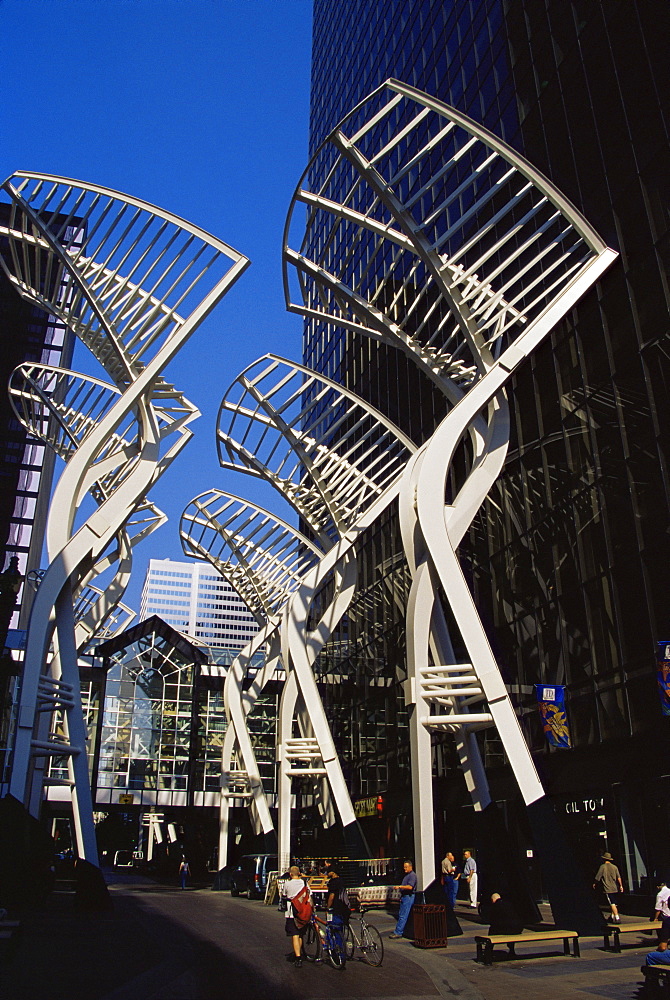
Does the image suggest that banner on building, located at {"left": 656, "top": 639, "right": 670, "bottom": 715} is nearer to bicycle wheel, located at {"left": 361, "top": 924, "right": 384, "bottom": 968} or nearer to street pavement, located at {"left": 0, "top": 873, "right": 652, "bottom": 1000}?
street pavement, located at {"left": 0, "top": 873, "right": 652, "bottom": 1000}

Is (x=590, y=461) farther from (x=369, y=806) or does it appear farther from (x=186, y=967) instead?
(x=369, y=806)

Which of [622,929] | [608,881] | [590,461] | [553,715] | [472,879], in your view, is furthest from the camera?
[472,879]

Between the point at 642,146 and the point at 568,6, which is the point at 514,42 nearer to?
the point at 568,6

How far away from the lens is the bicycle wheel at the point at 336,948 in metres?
11.7

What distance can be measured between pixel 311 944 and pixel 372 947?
3004 millimetres

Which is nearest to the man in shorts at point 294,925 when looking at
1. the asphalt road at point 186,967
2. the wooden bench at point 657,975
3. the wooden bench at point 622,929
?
the asphalt road at point 186,967

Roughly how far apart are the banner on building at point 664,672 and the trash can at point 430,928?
20.5ft

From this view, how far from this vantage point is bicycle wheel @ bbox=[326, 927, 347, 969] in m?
11.7

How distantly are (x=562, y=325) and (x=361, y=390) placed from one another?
19362 mm

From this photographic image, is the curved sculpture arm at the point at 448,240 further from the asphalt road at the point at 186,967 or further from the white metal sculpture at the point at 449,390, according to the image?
the asphalt road at the point at 186,967

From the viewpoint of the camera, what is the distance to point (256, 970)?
11.2 m

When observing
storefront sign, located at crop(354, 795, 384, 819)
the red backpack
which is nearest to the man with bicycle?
the red backpack

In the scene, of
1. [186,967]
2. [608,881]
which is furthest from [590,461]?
[186,967]

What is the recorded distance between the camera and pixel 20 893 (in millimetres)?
19375
